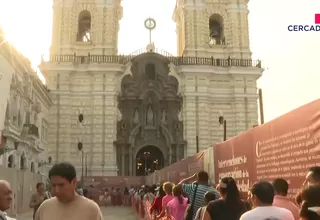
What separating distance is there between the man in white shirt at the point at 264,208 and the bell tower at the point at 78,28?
3313 cm

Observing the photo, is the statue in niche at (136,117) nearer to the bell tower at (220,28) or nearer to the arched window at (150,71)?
the arched window at (150,71)

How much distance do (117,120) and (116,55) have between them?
562cm

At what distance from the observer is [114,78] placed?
1412 inches

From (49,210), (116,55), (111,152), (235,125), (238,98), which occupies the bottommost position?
(49,210)

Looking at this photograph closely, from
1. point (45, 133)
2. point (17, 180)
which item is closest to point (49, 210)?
point (17, 180)

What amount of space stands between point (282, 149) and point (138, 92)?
29.6 metres

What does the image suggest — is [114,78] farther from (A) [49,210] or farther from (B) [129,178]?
(A) [49,210]

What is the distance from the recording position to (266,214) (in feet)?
13.2

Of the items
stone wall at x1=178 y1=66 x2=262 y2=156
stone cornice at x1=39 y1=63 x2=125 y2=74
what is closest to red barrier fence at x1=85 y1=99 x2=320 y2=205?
stone wall at x1=178 y1=66 x2=262 y2=156

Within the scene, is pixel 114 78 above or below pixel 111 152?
above

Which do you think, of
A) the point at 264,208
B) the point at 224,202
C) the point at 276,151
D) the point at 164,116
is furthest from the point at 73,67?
the point at 264,208

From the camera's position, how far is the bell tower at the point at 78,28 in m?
36.7

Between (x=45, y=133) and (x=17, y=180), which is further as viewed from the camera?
(x=45, y=133)

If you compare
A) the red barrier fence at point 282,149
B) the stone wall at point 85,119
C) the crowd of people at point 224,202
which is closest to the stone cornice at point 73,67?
the stone wall at point 85,119
